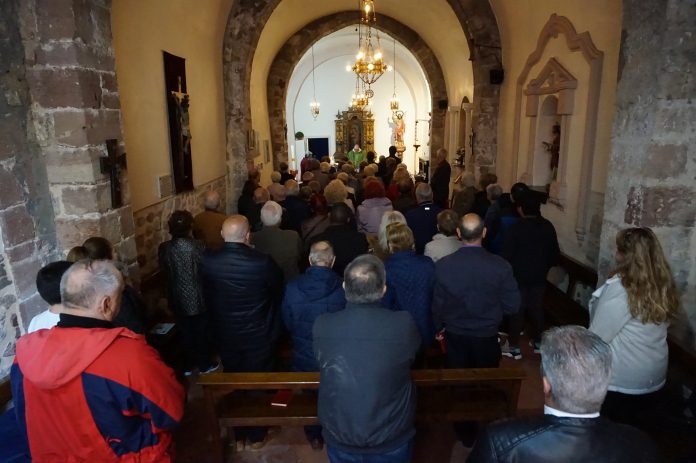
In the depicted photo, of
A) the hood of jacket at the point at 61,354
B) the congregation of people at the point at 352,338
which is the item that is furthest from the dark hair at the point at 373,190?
the hood of jacket at the point at 61,354

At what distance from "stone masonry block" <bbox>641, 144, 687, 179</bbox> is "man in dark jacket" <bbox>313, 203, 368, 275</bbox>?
234 centimetres

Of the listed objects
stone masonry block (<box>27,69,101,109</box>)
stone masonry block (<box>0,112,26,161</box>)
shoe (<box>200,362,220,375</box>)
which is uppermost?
stone masonry block (<box>27,69,101,109</box>)

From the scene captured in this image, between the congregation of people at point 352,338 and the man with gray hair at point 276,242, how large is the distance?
0.01 meters

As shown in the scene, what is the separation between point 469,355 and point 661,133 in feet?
6.92

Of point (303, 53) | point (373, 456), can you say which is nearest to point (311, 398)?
point (373, 456)

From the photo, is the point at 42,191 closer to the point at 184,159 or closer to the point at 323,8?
the point at 184,159

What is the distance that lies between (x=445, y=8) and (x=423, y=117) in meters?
11.5

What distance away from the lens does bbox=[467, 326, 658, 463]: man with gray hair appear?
155cm

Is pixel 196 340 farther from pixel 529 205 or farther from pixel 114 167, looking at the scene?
pixel 529 205

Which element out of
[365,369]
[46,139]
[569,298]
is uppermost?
[46,139]

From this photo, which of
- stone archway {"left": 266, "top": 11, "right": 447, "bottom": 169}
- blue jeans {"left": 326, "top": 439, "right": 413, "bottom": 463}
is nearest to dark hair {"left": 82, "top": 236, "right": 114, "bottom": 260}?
blue jeans {"left": 326, "top": 439, "right": 413, "bottom": 463}

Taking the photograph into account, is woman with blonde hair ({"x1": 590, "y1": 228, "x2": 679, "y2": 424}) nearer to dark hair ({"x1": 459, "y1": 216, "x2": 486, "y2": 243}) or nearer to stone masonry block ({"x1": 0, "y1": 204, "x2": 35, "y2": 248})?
dark hair ({"x1": 459, "y1": 216, "x2": 486, "y2": 243})

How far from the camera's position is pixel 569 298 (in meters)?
5.56

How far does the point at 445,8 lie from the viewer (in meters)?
10.1
